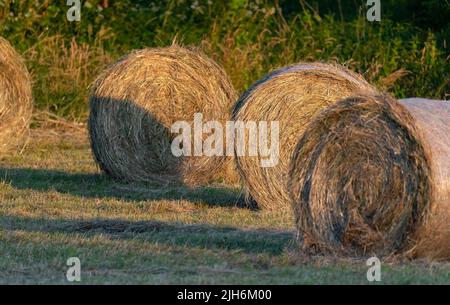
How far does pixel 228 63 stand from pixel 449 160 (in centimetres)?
916

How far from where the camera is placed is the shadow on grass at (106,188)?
37.1ft

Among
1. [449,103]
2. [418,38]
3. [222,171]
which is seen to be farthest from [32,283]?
[418,38]

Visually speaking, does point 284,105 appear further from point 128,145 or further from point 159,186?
point 128,145

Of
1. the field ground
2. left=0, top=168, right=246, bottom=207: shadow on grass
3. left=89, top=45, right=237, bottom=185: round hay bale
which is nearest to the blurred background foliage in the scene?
left=89, top=45, right=237, bottom=185: round hay bale

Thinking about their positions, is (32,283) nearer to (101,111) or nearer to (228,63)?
(101,111)

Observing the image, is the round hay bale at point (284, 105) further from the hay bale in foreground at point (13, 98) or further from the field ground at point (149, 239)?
the hay bale in foreground at point (13, 98)

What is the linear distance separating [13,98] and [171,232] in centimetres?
576

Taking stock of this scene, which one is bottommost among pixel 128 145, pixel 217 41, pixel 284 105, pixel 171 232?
pixel 171 232

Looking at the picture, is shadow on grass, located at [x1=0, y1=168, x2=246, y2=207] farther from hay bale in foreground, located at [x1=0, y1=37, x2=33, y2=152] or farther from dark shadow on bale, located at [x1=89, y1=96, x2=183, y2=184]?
hay bale in foreground, located at [x1=0, y1=37, x2=33, y2=152]

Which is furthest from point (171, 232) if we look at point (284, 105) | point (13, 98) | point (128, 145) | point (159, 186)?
point (13, 98)

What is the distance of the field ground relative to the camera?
739cm

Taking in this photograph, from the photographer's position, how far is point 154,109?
12.9m

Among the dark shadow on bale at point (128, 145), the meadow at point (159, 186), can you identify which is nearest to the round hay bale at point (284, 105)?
the meadow at point (159, 186)

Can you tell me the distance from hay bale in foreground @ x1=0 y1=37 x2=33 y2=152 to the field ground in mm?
1559
